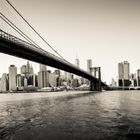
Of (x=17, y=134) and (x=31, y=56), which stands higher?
(x=31, y=56)

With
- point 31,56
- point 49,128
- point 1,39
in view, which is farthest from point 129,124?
point 31,56

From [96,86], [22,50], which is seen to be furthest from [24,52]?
[96,86]

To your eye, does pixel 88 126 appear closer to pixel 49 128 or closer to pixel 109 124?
pixel 109 124

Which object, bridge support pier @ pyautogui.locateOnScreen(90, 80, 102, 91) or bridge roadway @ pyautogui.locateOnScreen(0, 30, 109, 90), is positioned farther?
bridge support pier @ pyautogui.locateOnScreen(90, 80, 102, 91)

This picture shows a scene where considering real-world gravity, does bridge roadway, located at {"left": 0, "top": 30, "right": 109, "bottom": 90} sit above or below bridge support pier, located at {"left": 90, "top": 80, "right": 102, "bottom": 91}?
above

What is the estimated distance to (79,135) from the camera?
47.9 ft

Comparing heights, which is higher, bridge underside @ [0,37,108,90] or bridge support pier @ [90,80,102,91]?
bridge underside @ [0,37,108,90]

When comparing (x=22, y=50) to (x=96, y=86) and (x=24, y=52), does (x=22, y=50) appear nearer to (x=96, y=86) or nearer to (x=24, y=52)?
(x=24, y=52)

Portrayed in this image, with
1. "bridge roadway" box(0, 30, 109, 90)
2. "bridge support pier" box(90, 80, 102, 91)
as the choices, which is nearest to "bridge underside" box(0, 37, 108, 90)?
"bridge roadway" box(0, 30, 109, 90)

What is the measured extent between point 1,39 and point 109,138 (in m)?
20.3

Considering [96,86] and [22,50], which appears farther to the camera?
[96,86]

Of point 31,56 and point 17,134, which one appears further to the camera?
point 31,56

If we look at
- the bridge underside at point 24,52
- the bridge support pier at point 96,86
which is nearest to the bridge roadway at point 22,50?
the bridge underside at point 24,52

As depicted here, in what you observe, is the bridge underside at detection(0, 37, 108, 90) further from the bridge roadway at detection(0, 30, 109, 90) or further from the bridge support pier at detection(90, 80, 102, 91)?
the bridge support pier at detection(90, 80, 102, 91)
